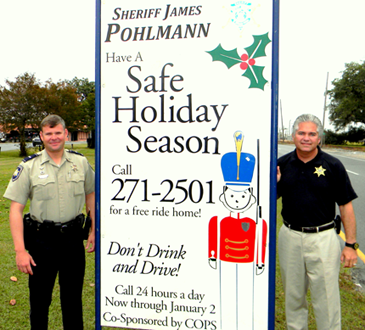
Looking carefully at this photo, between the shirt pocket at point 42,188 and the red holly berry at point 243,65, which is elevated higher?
the red holly berry at point 243,65

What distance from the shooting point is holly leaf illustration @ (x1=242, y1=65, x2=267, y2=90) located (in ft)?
6.37

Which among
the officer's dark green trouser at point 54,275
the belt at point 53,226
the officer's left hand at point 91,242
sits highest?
the belt at point 53,226

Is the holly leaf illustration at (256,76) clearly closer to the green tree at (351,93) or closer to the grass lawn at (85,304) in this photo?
the grass lawn at (85,304)

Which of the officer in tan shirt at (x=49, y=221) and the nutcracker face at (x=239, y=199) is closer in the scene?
the nutcracker face at (x=239, y=199)

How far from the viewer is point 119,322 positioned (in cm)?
223

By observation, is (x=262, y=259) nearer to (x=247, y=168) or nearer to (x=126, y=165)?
(x=247, y=168)

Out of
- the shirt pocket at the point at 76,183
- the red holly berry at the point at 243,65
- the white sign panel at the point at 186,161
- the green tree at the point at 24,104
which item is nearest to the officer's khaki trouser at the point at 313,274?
the white sign panel at the point at 186,161

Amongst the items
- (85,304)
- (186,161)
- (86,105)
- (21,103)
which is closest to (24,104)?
(21,103)

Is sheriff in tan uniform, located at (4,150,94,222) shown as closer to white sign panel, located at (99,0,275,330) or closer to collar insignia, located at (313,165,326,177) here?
white sign panel, located at (99,0,275,330)

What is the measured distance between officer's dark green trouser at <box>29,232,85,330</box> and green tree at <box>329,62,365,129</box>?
52.7 meters

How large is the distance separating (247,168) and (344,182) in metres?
0.94

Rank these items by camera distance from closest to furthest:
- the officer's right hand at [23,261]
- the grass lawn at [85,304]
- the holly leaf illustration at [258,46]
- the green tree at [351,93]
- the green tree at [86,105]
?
the holly leaf illustration at [258,46] < the officer's right hand at [23,261] < the grass lawn at [85,304] < the green tree at [86,105] < the green tree at [351,93]

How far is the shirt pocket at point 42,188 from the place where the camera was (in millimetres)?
2511

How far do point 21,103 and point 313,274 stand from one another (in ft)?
91.0
